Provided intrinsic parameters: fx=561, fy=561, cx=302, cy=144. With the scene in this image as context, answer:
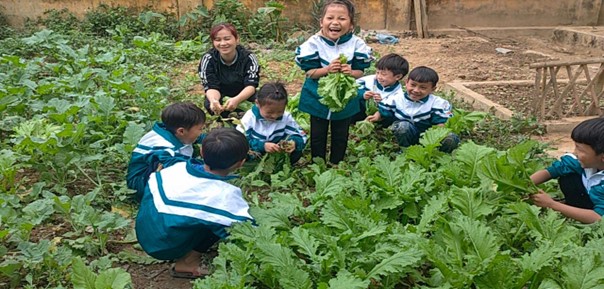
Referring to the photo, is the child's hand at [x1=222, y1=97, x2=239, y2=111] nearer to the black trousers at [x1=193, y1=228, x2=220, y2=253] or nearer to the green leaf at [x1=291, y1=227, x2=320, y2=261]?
the black trousers at [x1=193, y1=228, x2=220, y2=253]

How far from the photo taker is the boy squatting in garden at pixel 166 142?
394 cm

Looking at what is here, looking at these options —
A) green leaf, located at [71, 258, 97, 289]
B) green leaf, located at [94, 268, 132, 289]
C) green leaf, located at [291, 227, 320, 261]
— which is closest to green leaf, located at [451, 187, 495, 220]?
green leaf, located at [291, 227, 320, 261]

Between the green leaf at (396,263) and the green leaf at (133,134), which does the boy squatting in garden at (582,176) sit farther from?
the green leaf at (133,134)

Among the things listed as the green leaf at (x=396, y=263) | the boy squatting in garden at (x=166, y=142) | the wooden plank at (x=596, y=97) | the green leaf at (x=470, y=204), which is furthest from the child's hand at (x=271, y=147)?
the wooden plank at (x=596, y=97)

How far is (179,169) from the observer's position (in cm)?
332

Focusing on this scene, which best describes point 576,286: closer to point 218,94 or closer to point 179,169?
point 179,169

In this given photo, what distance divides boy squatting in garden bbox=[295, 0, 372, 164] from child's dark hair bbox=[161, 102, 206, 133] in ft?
3.49

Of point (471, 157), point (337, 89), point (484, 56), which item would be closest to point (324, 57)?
point (337, 89)

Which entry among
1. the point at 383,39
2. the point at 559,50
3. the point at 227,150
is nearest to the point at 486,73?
the point at 383,39

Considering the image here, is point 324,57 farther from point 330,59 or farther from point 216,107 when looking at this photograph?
point 216,107

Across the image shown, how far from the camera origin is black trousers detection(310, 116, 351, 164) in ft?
15.6

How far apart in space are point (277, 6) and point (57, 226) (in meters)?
7.86

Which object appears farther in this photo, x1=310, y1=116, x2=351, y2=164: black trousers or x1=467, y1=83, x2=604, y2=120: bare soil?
x1=467, y1=83, x2=604, y2=120: bare soil

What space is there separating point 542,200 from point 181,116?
2.47 meters
